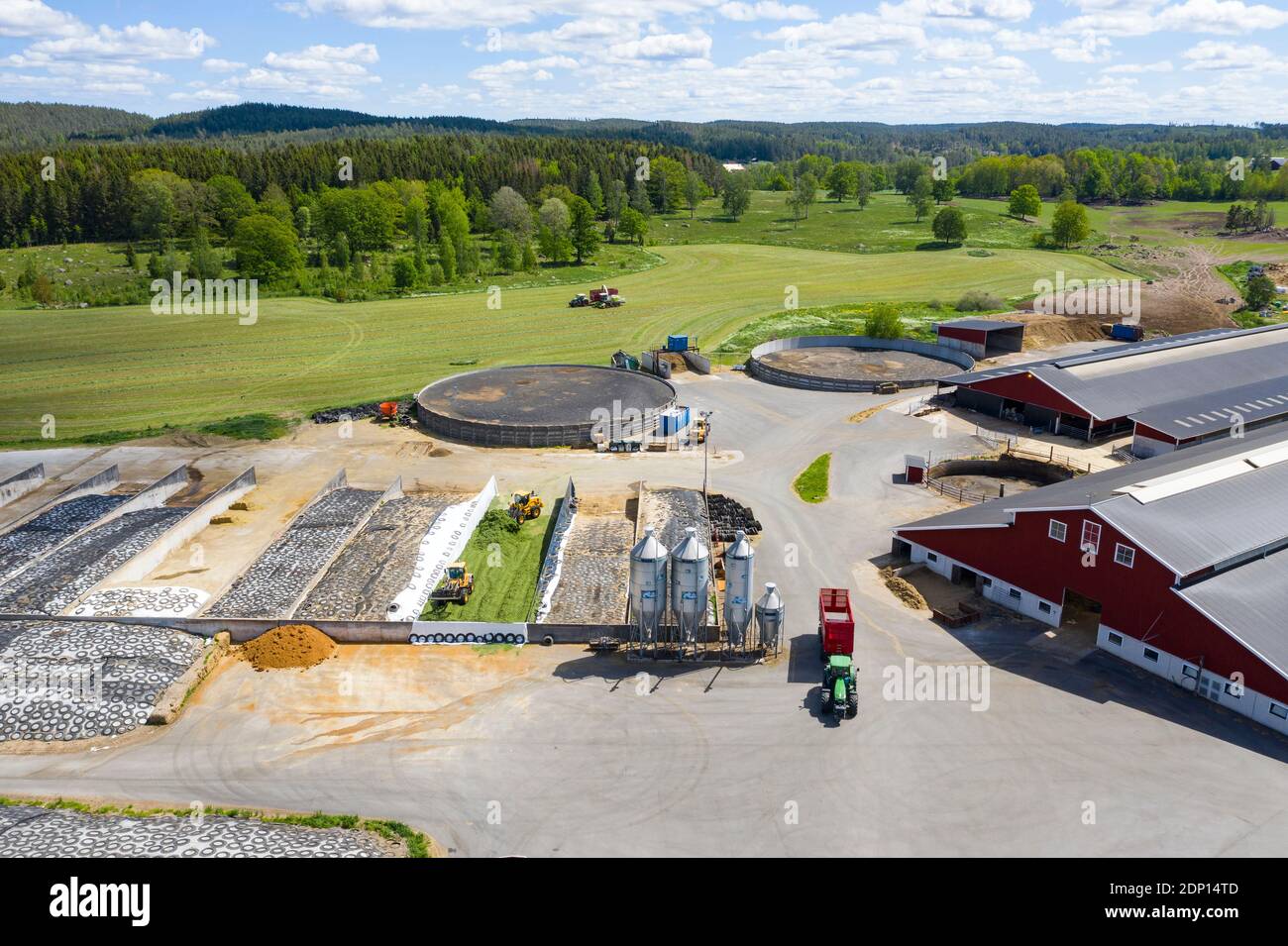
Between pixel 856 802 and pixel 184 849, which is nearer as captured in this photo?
pixel 184 849

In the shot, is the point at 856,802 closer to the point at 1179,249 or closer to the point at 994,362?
the point at 994,362

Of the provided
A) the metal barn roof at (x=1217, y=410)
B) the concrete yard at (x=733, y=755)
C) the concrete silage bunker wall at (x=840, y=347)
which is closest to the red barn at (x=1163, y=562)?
the concrete yard at (x=733, y=755)

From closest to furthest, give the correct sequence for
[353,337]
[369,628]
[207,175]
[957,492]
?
[369,628], [957,492], [353,337], [207,175]

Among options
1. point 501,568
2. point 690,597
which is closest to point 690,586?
point 690,597

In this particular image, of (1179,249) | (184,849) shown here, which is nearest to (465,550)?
(184,849)

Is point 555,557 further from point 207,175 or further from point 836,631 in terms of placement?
point 207,175

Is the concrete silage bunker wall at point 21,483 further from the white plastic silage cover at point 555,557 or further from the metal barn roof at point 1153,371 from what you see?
the metal barn roof at point 1153,371

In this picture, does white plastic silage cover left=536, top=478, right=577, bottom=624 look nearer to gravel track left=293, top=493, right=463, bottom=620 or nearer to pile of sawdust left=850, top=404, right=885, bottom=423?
gravel track left=293, top=493, right=463, bottom=620
